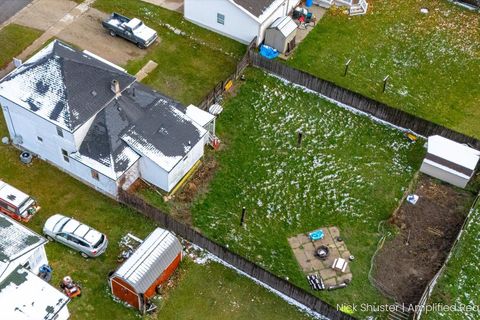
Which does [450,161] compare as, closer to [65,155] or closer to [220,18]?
[220,18]

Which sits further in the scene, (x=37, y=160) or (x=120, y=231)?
(x=37, y=160)

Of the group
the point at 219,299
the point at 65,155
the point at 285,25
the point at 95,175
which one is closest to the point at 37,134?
the point at 65,155

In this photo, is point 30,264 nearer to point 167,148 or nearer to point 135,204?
point 135,204

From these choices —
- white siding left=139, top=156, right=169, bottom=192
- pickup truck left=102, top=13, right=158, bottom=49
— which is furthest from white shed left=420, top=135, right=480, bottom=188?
pickup truck left=102, top=13, right=158, bottom=49

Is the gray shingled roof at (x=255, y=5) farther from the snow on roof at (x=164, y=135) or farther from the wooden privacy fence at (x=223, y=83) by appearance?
the snow on roof at (x=164, y=135)

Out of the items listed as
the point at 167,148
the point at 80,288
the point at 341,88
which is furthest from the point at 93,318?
the point at 341,88

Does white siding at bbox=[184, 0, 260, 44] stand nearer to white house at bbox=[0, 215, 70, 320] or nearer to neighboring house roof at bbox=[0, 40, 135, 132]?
neighboring house roof at bbox=[0, 40, 135, 132]
